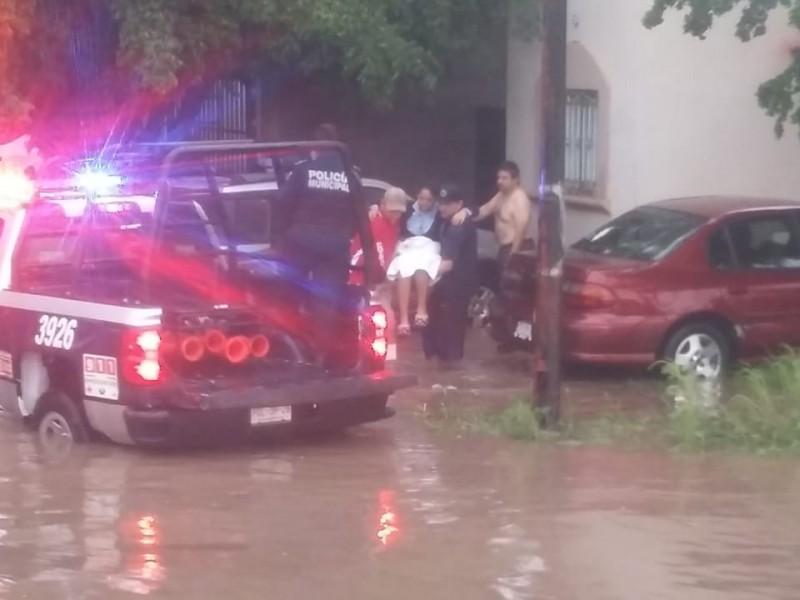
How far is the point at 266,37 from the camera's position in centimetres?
1638

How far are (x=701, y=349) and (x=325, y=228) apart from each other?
149 inches

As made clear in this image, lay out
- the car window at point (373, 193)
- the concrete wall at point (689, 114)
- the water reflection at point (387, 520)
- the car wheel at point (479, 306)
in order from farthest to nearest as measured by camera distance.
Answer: the car window at point (373, 193), the car wheel at point (479, 306), the concrete wall at point (689, 114), the water reflection at point (387, 520)

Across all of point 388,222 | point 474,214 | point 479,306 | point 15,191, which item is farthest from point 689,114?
point 15,191

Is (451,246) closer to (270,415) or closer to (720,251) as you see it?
(720,251)

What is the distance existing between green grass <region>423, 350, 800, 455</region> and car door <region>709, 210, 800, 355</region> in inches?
54.4

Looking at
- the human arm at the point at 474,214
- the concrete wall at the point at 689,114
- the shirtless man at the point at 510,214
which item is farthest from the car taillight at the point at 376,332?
the concrete wall at the point at 689,114

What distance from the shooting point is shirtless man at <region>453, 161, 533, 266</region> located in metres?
15.2

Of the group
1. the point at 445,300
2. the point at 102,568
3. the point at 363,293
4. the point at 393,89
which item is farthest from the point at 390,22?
the point at 102,568

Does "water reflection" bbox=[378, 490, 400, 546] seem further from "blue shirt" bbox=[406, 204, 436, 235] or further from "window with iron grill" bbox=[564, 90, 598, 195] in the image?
"window with iron grill" bbox=[564, 90, 598, 195]

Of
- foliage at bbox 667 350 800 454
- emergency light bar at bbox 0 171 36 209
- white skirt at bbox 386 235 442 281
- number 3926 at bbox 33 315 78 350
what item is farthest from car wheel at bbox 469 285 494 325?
number 3926 at bbox 33 315 78 350

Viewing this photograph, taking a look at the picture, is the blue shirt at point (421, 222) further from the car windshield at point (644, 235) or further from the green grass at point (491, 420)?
the green grass at point (491, 420)

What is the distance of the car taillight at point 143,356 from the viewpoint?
8859 millimetres

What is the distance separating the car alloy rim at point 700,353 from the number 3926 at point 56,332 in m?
5.00

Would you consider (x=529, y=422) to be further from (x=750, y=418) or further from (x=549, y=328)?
(x=750, y=418)
